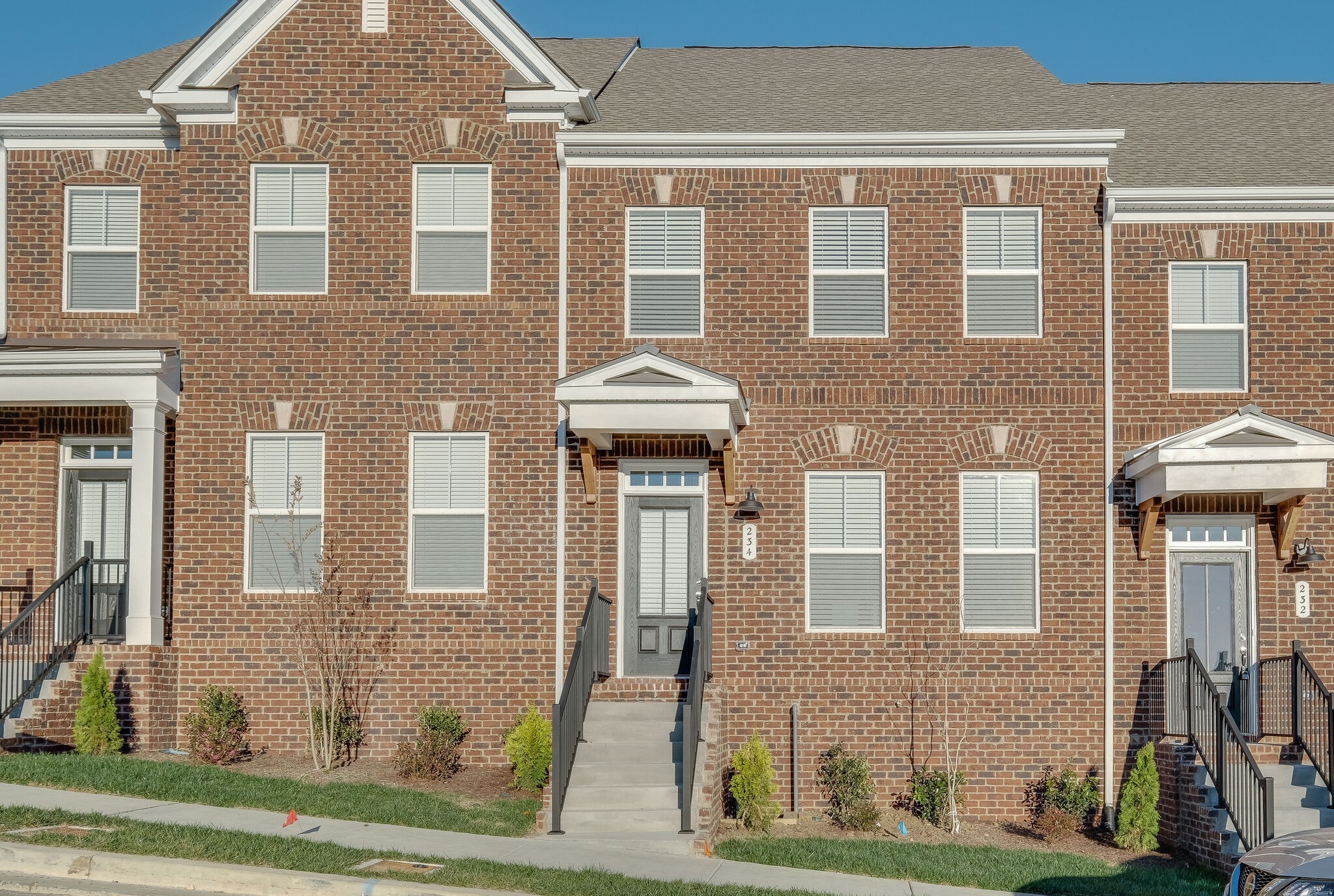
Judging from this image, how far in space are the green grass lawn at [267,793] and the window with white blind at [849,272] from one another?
6.56m

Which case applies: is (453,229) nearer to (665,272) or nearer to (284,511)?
(665,272)

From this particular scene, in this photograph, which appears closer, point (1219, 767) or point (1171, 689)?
point (1219, 767)

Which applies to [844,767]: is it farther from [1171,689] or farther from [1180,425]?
[1180,425]

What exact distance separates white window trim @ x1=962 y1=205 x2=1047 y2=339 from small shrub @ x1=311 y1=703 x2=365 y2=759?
8292mm

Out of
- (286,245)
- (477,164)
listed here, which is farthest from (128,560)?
(477,164)

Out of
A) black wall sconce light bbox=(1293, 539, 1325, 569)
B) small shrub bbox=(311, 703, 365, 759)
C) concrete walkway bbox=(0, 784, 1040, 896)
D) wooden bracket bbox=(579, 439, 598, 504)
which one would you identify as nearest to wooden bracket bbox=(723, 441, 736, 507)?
wooden bracket bbox=(579, 439, 598, 504)

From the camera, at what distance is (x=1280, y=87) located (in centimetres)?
2208

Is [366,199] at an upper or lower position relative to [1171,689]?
upper

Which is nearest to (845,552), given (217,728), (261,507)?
(261,507)

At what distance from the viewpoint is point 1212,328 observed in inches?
707

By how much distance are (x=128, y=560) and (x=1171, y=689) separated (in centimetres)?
1183

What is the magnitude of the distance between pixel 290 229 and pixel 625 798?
798 cm

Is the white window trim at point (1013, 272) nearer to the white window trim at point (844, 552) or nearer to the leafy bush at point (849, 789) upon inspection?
the white window trim at point (844, 552)

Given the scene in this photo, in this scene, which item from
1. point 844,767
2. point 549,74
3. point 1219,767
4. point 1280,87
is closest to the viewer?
point 1219,767
